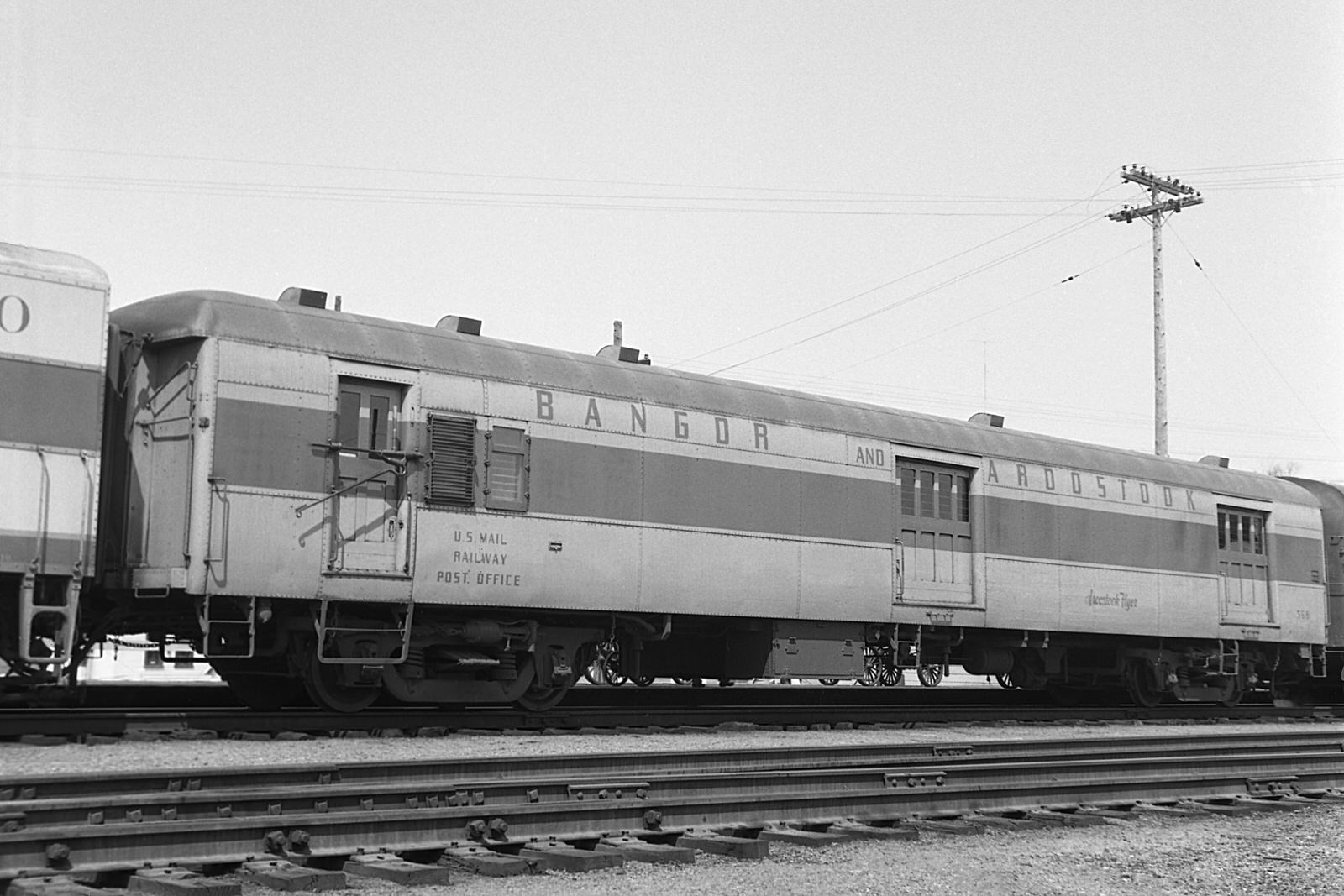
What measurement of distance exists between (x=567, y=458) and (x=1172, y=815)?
7.02 metres

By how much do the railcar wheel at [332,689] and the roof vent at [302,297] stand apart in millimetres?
3508

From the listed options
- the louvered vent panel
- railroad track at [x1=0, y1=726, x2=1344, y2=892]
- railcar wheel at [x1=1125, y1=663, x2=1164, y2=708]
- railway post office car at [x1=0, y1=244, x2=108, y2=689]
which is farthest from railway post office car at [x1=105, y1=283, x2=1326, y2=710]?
railroad track at [x1=0, y1=726, x2=1344, y2=892]

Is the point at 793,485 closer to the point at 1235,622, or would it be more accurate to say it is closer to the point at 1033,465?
the point at 1033,465

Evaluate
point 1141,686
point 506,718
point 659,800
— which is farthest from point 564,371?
point 1141,686

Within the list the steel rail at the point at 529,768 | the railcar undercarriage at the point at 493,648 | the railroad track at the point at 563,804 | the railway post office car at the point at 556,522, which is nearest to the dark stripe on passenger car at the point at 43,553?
the railcar undercarriage at the point at 493,648

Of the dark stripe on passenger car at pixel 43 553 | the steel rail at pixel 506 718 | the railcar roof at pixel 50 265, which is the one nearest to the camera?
the dark stripe on passenger car at pixel 43 553

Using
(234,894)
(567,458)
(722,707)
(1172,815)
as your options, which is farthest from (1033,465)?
(234,894)

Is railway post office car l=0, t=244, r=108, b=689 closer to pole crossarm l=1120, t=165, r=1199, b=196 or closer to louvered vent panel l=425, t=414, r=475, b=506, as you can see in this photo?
louvered vent panel l=425, t=414, r=475, b=506

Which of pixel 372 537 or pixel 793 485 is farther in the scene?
pixel 793 485

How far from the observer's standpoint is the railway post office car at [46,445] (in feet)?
36.7

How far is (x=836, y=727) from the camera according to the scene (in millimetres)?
16266

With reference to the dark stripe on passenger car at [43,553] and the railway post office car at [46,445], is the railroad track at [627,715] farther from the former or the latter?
the dark stripe on passenger car at [43,553]

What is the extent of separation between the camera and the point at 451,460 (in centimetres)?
1377

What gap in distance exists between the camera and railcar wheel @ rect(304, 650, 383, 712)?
44.0ft
